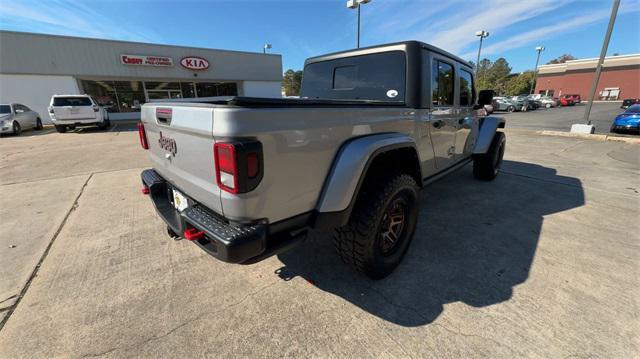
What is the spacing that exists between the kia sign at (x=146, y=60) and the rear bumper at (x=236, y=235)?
2296 centimetres

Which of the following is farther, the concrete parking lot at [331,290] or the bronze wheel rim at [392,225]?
the bronze wheel rim at [392,225]

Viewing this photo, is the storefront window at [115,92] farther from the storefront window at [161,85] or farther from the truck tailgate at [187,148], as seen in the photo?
the truck tailgate at [187,148]

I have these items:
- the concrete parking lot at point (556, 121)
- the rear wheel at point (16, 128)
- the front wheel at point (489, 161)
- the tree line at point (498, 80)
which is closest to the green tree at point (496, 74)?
the tree line at point (498, 80)

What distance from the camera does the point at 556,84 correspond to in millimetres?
58469

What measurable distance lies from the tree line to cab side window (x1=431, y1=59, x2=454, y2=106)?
4784 cm

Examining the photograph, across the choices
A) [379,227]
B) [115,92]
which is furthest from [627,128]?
[115,92]

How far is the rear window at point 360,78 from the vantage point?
282 cm

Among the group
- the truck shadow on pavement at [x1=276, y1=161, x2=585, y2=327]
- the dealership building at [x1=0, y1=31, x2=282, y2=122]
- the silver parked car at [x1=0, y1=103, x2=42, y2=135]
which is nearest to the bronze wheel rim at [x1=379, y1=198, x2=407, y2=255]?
the truck shadow on pavement at [x1=276, y1=161, x2=585, y2=327]

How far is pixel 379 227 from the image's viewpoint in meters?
2.22

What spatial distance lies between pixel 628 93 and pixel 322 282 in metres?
75.0

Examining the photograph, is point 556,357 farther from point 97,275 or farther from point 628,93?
point 628,93

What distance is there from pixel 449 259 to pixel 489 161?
313 cm

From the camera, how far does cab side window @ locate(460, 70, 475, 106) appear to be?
377 centimetres

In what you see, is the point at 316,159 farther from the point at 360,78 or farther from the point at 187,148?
the point at 360,78
